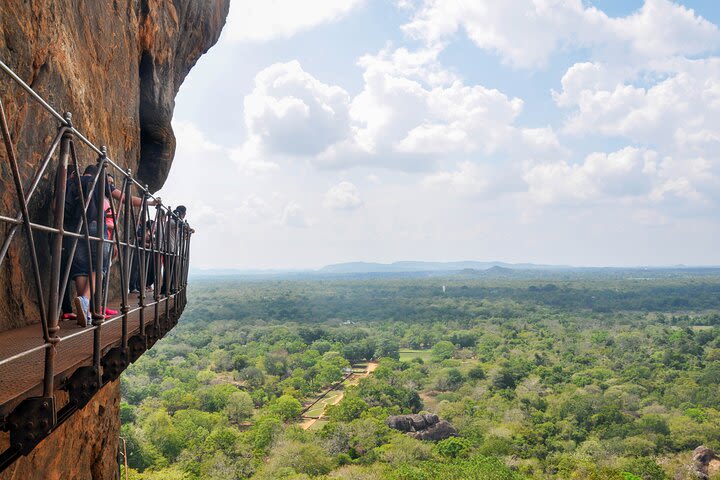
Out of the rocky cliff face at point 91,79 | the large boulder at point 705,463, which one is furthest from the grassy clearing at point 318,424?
the rocky cliff face at point 91,79

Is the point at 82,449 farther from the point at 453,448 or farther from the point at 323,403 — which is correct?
the point at 323,403

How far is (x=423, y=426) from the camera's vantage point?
153ft

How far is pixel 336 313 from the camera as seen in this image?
509 ft

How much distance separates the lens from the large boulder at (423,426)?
4559cm

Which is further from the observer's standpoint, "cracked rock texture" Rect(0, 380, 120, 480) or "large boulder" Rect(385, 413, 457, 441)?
"large boulder" Rect(385, 413, 457, 441)

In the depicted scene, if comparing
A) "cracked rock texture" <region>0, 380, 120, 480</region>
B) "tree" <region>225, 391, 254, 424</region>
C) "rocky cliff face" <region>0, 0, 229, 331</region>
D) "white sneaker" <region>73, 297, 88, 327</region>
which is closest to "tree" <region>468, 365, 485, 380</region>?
"tree" <region>225, 391, 254, 424</region>

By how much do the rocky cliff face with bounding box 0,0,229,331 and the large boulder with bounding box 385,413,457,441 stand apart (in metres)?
37.6

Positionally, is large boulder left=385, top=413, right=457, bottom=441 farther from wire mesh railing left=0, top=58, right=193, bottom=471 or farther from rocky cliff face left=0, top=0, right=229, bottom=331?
wire mesh railing left=0, top=58, right=193, bottom=471

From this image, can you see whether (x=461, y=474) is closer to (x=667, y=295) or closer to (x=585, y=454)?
(x=585, y=454)

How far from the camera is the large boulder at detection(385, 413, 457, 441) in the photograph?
45.6 m

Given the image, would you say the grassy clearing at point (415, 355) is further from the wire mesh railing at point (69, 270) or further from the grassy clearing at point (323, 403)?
the wire mesh railing at point (69, 270)

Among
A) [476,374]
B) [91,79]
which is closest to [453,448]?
[476,374]

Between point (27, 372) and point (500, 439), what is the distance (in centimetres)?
4392

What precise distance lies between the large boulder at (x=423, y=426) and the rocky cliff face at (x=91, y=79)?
3757 centimetres
